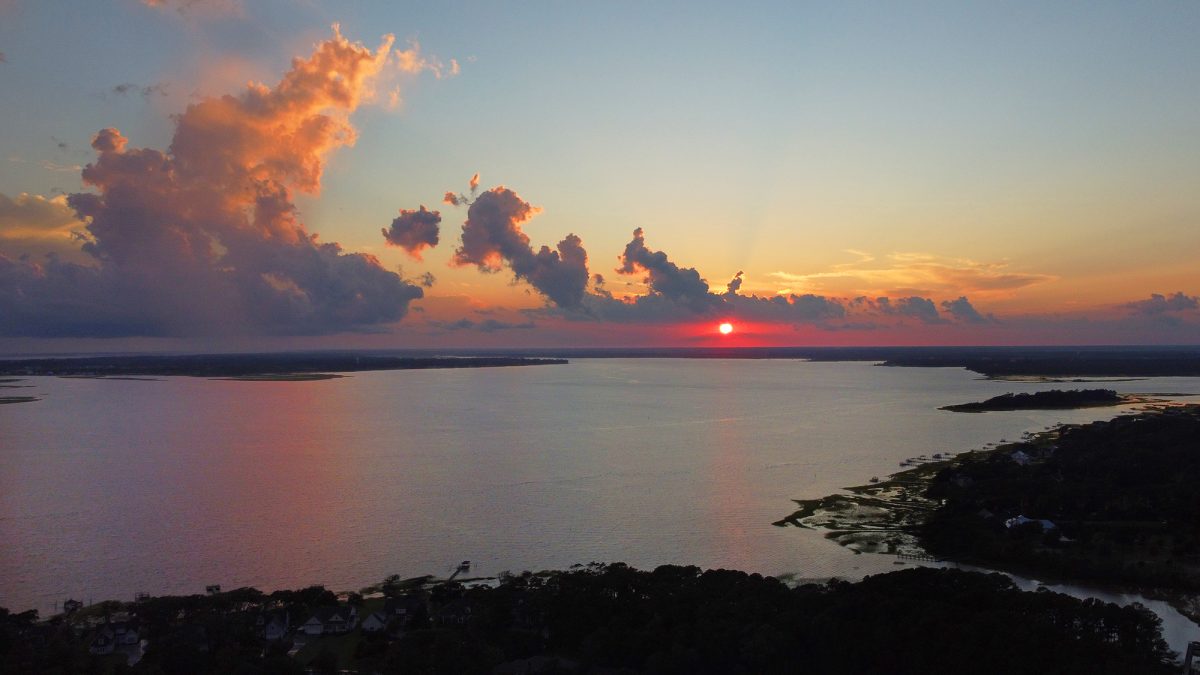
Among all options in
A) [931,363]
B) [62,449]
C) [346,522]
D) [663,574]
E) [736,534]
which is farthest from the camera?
[931,363]

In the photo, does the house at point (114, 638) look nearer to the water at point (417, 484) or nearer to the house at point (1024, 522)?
the water at point (417, 484)

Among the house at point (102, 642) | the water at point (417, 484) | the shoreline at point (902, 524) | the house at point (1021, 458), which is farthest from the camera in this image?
the house at point (1021, 458)

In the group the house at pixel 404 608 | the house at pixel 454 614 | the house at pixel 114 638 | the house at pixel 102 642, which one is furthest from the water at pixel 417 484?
the house at pixel 454 614

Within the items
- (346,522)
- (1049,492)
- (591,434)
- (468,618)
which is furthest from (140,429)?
(1049,492)

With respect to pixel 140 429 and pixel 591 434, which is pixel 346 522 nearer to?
pixel 591 434

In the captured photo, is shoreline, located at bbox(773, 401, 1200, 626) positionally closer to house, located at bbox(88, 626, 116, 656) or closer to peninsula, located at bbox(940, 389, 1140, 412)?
house, located at bbox(88, 626, 116, 656)

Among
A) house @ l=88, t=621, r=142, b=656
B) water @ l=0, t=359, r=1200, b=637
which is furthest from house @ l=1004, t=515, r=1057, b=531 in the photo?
house @ l=88, t=621, r=142, b=656

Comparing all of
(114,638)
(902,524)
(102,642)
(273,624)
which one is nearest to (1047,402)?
(902,524)
